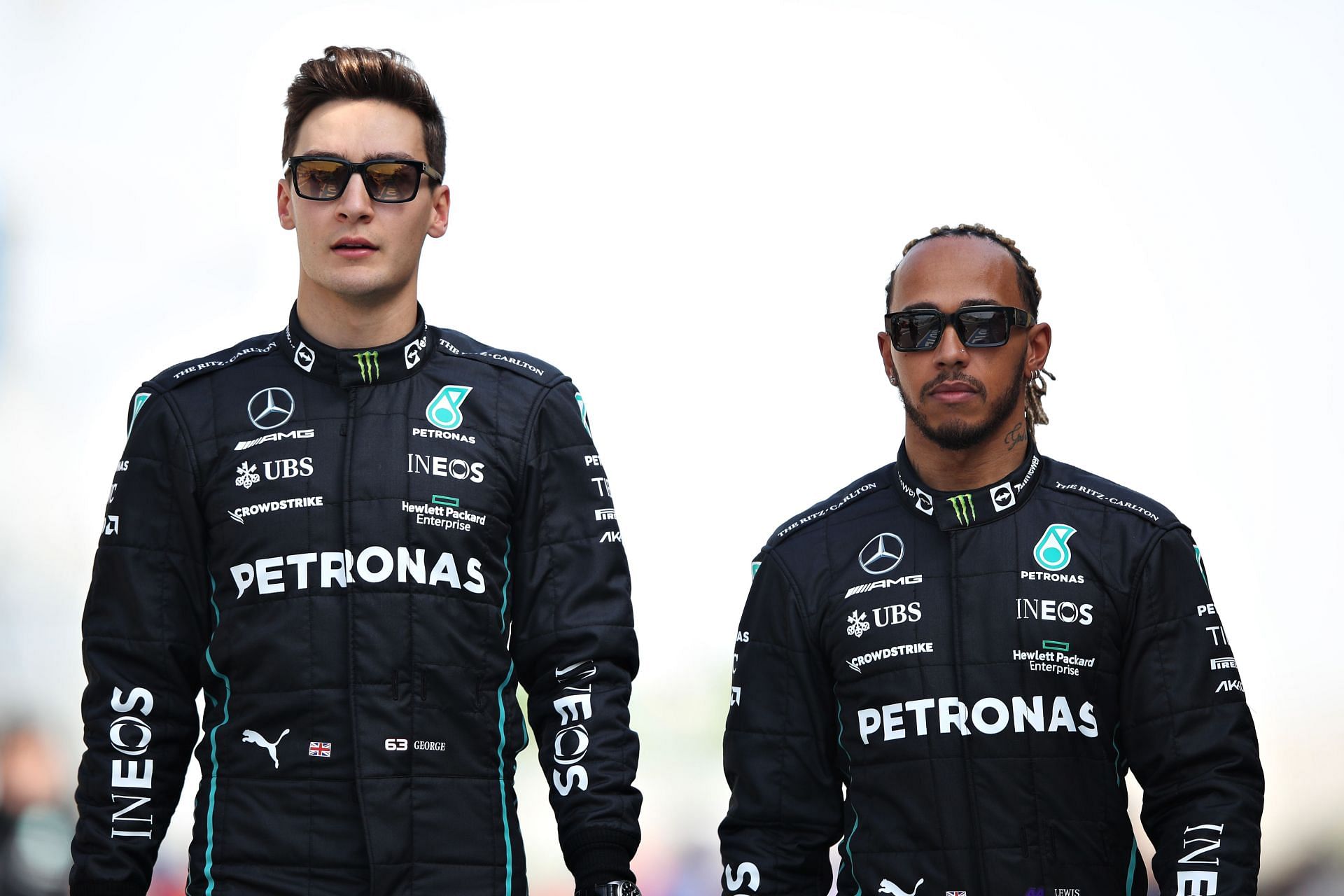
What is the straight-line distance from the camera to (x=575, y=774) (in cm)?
311

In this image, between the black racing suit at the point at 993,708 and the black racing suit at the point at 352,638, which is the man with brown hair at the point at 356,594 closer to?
the black racing suit at the point at 352,638

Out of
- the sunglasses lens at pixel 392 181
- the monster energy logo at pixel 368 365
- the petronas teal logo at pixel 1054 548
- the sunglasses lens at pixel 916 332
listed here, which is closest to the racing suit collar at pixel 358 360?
the monster energy logo at pixel 368 365

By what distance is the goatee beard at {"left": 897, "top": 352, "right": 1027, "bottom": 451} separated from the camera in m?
3.43

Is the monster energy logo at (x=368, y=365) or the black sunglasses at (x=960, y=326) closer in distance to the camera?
the monster energy logo at (x=368, y=365)

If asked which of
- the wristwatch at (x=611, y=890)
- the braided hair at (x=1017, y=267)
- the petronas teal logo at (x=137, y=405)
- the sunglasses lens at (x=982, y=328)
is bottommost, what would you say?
the wristwatch at (x=611, y=890)

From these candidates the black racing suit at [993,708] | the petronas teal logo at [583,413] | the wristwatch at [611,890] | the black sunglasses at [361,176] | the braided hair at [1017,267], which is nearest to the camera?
the wristwatch at [611,890]

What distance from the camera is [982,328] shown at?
3.47m

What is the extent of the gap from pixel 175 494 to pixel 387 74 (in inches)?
35.0

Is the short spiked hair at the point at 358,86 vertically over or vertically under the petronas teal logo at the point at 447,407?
over

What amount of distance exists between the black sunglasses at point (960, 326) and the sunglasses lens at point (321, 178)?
3.65ft

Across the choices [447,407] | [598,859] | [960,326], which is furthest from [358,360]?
[960,326]

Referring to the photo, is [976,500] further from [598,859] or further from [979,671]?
[598,859]

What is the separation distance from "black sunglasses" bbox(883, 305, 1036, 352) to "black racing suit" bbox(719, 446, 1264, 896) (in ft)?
0.88

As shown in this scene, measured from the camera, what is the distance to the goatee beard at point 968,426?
11.3 feet
